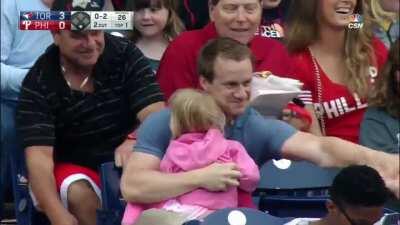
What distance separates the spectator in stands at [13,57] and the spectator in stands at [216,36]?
0.46 metres

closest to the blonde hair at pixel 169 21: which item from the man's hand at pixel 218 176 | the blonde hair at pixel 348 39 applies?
the blonde hair at pixel 348 39

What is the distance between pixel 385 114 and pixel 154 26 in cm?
95

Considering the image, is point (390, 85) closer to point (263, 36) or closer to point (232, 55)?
point (263, 36)

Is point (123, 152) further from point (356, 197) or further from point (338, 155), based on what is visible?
point (356, 197)

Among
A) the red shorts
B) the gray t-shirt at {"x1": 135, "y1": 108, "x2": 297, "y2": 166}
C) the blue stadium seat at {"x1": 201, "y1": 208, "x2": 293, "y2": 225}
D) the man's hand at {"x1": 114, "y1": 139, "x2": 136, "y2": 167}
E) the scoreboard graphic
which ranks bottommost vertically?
the red shorts

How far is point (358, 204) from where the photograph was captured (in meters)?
3.15

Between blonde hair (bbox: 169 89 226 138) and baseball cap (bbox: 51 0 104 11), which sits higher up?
baseball cap (bbox: 51 0 104 11)

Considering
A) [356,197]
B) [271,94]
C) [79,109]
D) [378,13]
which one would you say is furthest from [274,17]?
[356,197]

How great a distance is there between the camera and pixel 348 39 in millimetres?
4520

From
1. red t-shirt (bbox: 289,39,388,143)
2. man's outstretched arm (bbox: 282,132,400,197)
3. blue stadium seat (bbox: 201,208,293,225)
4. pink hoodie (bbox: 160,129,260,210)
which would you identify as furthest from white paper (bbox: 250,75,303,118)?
blue stadium seat (bbox: 201,208,293,225)

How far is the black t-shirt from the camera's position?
4027 mm

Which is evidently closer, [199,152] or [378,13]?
[199,152]

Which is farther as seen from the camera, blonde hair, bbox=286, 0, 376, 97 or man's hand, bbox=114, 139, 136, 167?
blonde hair, bbox=286, 0, 376, 97

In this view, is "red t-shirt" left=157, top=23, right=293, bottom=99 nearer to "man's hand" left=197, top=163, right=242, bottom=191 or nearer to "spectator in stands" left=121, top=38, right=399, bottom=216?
"spectator in stands" left=121, top=38, right=399, bottom=216
